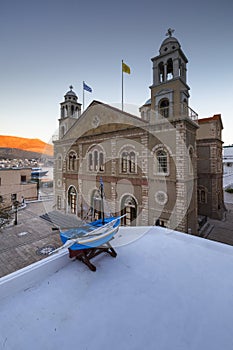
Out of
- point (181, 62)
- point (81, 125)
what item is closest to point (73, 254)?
point (181, 62)

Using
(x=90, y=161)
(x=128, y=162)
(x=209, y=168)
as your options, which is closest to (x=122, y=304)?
(x=128, y=162)

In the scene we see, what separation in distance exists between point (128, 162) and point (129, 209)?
166 inches

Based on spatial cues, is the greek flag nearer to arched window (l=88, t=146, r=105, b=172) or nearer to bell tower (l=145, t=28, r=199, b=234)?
arched window (l=88, t=146, r=105, b=172)

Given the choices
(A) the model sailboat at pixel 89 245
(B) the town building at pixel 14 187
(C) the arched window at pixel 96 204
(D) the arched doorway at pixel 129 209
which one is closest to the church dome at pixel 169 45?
(D) the arched doorway at pixel 129 209

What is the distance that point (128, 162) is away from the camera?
14289mm

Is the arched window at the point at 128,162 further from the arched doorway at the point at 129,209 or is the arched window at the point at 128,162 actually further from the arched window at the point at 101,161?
the arched window at the point at 101,161

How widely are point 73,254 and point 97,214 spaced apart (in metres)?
13.1

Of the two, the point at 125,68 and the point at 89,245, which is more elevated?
the point at 125,68

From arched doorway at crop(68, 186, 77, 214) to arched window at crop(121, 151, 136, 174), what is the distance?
25.9 ft

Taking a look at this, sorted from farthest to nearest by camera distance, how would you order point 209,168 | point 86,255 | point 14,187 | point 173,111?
point 14,187
point 209,168
point 173,111
point 86,255

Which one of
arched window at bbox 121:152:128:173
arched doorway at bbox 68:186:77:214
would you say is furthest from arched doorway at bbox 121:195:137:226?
arched doorway at bbox 68:186:77:214

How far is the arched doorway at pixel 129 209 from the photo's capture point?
1402cm

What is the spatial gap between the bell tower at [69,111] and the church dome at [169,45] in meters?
12.7

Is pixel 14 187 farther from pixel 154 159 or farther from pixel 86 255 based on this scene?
pixel 86 255
